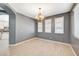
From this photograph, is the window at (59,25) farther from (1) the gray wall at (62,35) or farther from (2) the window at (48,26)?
(2) the window at (48,26)

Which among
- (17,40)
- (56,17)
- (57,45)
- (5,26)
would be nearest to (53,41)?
(57,45)

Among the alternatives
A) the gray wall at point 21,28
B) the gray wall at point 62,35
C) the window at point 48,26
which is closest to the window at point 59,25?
the gray wall at point 62,35

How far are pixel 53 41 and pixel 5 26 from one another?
348 centimetres

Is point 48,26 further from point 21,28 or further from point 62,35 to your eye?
point 21,28

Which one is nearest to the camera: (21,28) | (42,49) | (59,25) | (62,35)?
(59,25)

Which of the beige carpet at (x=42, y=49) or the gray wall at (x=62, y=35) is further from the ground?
the gray wall at (x=62, y=35)

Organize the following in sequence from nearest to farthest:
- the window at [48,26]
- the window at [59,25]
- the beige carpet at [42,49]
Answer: the window at [59,25], the beige carpet at [42,49], the window at [48,26]

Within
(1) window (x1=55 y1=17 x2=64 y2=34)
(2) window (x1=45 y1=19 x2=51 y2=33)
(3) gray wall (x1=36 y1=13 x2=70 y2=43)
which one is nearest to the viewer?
(1) window (x1=55 y1=17 x2=64 y2=34)

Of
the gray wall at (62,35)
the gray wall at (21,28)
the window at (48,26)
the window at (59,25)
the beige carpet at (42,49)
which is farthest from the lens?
the gray wall at (21,28)

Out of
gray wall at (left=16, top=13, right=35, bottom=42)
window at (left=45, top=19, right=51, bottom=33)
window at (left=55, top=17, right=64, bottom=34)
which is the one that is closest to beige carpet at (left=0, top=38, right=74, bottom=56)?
gray wall at (left=16, top=13, right=35, bottom=42)

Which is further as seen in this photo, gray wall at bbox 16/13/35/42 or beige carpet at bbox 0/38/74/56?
gray wall at bbox 16/13/35/42

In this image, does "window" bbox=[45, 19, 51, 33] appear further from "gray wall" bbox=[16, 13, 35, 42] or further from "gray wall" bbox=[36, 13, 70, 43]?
"gray wall" bbox=[16, 13, 35, 42]

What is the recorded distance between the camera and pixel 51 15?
170 inches

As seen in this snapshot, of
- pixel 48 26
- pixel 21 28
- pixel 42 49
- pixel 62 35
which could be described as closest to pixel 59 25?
pixel 62 35
